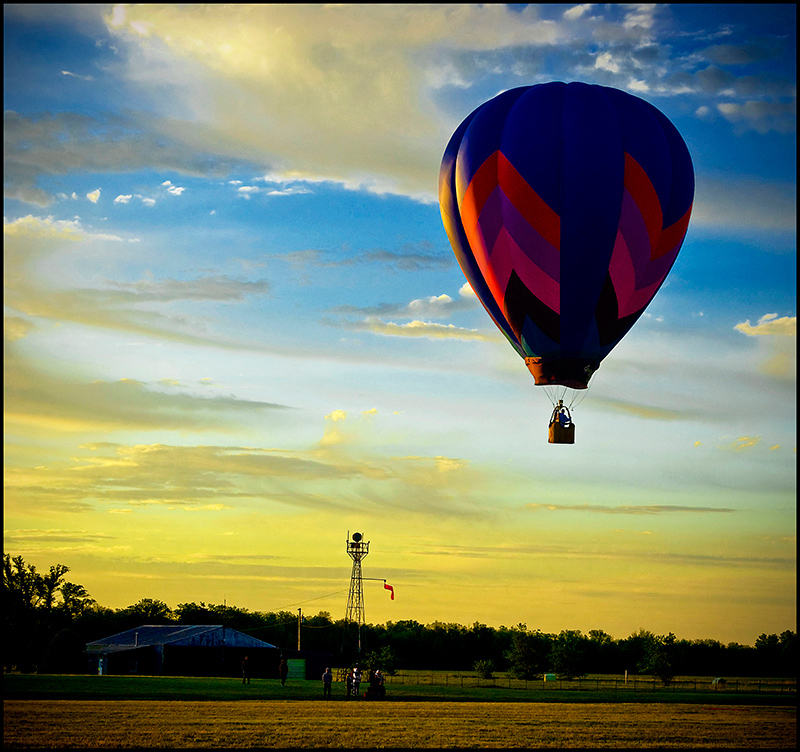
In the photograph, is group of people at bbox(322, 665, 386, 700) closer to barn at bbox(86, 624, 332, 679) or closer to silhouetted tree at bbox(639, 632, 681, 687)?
barn at bbox(86, 624, 332, 679)

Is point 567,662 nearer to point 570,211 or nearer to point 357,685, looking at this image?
point 357,685

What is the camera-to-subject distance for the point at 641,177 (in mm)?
33469

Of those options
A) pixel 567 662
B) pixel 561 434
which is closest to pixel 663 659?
pixel 567 662

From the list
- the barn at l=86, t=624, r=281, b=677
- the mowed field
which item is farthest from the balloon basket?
the barn at l=86, t=624, r=281, b=677

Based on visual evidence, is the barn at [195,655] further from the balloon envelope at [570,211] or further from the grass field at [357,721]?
the balloon envelope at [570,211]

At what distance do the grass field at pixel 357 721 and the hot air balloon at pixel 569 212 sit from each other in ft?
32.5

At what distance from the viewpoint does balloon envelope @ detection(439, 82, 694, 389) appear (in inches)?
1305

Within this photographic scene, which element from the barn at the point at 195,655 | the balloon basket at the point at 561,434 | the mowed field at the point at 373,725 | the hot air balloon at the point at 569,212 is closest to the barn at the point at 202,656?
the barn at the point at 195,655

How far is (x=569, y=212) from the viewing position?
33.1m

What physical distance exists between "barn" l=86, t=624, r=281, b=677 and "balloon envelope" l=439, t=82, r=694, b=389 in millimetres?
41771

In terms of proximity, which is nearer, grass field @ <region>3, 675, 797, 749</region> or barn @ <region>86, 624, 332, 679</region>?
grass field @ <region>3, 675, 797, 749</region>

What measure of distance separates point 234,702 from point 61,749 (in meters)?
15.8

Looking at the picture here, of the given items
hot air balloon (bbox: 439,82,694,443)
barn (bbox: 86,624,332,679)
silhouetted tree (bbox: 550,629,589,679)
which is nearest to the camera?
hot air balloon (bbox: 439,82,694,443)

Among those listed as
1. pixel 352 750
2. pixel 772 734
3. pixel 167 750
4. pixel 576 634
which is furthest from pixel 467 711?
pixel 576 634
